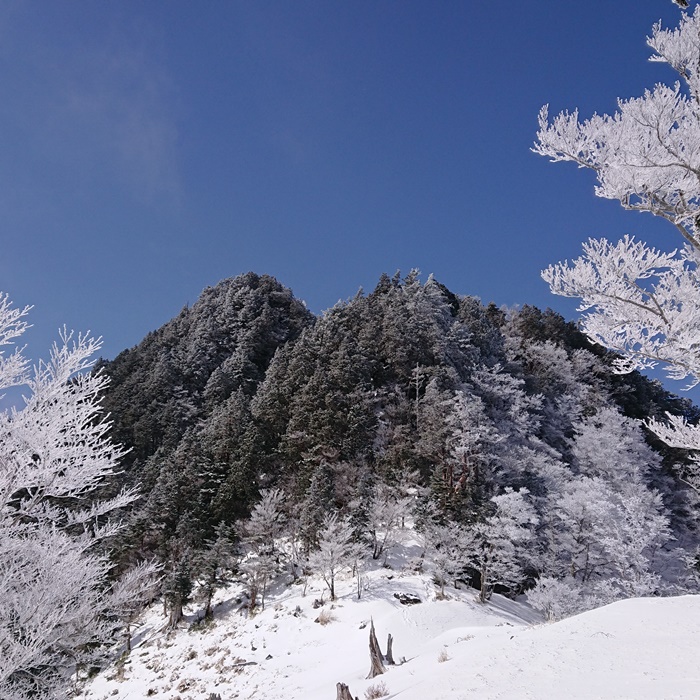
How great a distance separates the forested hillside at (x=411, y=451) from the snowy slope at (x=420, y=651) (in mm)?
3031

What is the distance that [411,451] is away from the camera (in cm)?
4094

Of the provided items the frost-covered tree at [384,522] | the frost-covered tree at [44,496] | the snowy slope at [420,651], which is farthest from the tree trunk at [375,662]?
the frost-covered tree at [384,522]

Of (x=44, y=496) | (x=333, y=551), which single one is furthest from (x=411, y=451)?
(x=44, y=496)

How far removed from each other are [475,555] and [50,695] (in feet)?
95.5

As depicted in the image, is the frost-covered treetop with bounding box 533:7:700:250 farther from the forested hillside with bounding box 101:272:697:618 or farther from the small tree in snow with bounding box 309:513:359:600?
the small tree in snow with bounding box 309:513:359:600

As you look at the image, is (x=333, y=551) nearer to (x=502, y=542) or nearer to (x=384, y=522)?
(x=384, y=522)

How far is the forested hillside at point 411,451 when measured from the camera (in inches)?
1276

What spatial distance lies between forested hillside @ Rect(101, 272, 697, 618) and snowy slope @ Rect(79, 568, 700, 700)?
3031 millimetres

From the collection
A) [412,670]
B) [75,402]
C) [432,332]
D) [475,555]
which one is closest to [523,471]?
[475,555]

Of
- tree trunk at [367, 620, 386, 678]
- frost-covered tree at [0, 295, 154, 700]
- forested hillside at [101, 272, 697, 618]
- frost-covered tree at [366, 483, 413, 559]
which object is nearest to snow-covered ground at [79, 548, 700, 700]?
tree trunk at [367, 620, 386, 678]

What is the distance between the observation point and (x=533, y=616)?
101 ft

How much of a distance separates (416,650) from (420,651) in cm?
111

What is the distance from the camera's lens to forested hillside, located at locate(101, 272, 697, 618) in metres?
32.4

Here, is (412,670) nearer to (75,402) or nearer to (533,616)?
(75,402)
